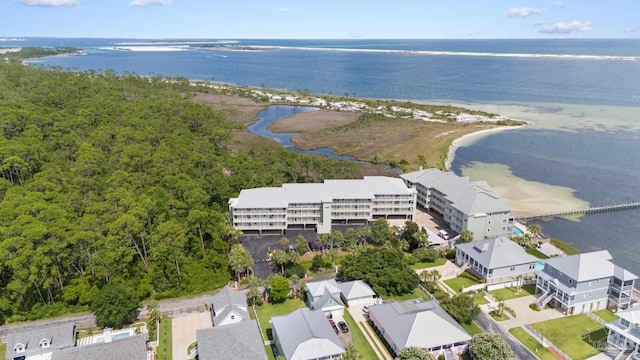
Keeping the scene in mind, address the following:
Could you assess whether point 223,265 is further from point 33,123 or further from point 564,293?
point 33,123

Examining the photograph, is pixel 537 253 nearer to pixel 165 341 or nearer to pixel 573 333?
pixel 573 333

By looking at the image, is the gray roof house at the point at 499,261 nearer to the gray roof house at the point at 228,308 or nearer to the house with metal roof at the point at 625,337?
the house with metal roof at the point at 625,337

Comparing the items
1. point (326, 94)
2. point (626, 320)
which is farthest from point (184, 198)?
point (326, 94)

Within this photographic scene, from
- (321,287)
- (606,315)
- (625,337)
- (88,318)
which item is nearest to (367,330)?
(321,287)

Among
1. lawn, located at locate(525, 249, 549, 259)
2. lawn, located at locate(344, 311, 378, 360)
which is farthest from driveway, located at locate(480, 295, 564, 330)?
lawn, located at locate(344, 311, 378, 360)

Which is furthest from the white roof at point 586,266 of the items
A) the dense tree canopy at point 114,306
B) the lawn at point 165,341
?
the dense tree canopy at point 114,306
